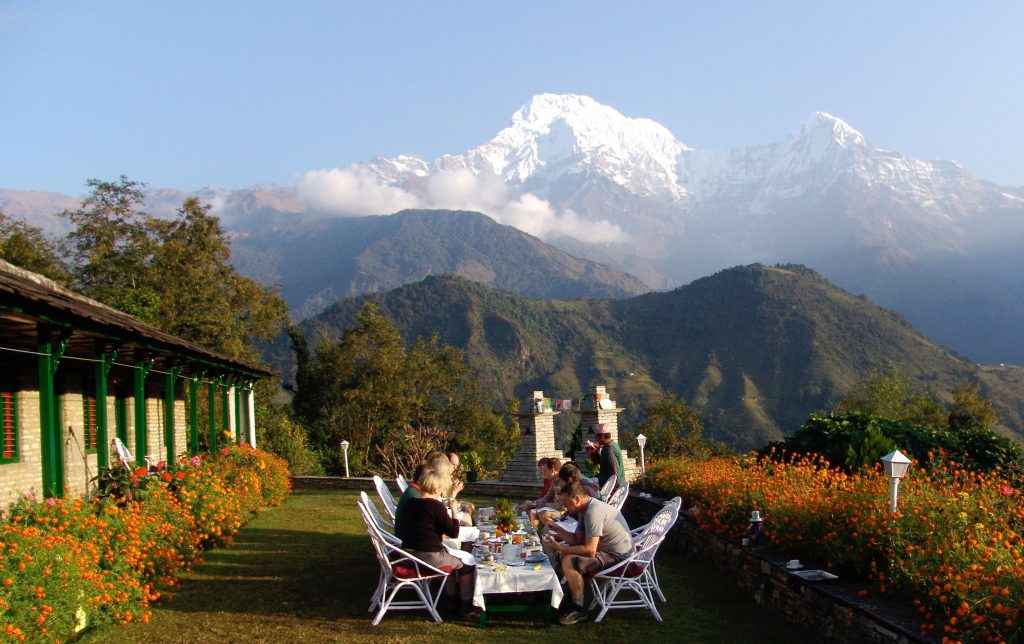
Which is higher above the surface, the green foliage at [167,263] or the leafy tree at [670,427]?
the green foliage at [167,263]

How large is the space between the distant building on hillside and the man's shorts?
184 inches

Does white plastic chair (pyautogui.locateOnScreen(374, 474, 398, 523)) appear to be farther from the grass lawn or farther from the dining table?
the dining table

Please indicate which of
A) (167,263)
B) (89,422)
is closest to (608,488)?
(89,422)

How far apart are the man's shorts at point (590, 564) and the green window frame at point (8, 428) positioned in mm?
7274

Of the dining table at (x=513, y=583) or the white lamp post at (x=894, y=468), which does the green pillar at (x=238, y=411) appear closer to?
the dining table at (x=513, y=583)

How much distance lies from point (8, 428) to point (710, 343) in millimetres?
102976

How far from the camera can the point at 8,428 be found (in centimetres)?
1005

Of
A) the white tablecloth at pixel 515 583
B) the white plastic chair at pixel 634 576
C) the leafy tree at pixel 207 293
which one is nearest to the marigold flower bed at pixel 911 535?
the white plastic chair at pixel 634 576

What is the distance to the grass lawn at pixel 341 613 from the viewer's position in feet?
20.1

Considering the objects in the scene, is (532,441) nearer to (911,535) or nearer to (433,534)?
(433,534)

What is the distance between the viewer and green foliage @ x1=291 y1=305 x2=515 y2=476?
36.8 meters

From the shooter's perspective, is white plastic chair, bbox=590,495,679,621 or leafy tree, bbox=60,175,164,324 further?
leafy tree, bbox=60,175,164,324

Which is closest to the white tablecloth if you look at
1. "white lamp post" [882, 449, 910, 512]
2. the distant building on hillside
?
"white lamp post" [882, 449, 910, 512]

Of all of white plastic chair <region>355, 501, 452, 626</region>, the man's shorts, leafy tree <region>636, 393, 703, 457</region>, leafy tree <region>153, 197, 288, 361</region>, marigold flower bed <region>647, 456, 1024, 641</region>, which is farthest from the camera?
leafy tree <region>636, 393, 703, 457</region>
